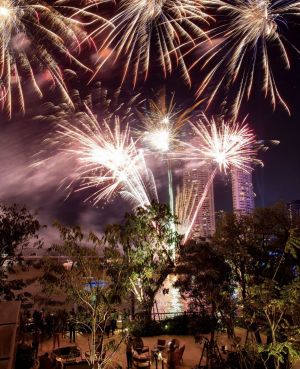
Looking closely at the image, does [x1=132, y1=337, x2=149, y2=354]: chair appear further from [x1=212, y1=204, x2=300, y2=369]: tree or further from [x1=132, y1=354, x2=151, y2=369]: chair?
[x1=212, y1=204, x2=300, y2=369]: tree

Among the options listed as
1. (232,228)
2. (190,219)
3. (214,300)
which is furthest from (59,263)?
(190,219)

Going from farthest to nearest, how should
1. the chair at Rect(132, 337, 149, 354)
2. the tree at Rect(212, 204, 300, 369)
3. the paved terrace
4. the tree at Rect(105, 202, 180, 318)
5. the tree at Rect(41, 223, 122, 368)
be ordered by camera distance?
the tree at Rect(105, 202, 180, 318), the paved terrace, the chair at Rect(132, 337, 149, 354), the tree at Rect(212, 204, 300, 369), the tree at Rect(41, 223, 122, 368)

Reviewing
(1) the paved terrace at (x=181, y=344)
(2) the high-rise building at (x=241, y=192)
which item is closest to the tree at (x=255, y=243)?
(1) the paved terrace at (x=181, y=344)

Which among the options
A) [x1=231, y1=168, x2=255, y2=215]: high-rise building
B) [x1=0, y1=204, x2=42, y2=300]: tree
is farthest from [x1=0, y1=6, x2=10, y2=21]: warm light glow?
[x1=231, y1=168, x2=255, y2=215]: high-rise building

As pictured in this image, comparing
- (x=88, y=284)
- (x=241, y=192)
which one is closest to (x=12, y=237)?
(x=88, y=284)

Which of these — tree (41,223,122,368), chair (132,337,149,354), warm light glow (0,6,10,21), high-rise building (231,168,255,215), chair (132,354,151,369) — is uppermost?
high-rise building (231,168,255,215)

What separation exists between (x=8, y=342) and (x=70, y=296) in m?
1.90

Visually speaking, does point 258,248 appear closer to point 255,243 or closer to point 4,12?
point 255,243

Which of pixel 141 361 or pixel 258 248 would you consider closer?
pixel 258 248

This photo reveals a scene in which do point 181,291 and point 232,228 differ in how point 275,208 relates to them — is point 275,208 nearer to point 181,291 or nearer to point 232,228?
point 232,228

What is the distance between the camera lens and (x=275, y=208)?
422 inches

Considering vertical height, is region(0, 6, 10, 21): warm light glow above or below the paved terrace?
above

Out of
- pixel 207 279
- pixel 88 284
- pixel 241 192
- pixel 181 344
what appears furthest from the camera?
pixel 241 192

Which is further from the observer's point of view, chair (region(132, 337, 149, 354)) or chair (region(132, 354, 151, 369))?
chair (region(132, 337, 149, 354))
